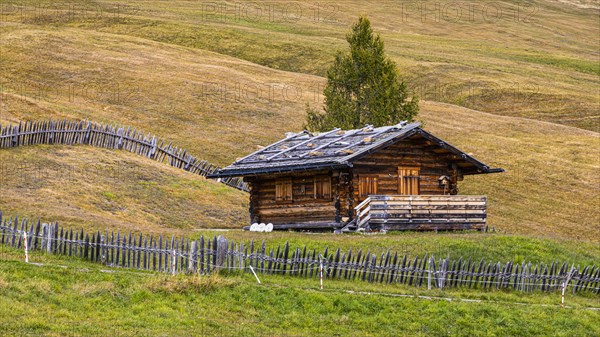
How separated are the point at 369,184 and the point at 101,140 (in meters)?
18.2

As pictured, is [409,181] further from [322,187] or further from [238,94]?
[238,94]

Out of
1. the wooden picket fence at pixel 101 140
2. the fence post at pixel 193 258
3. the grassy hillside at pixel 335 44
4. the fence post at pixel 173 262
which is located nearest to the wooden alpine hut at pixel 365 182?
the wooden picket fence at pixel 101 140

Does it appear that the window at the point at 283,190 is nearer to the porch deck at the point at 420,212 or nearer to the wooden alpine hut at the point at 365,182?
the wooden alpine hut at the point at 365,182

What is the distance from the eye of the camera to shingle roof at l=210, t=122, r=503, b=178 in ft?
131

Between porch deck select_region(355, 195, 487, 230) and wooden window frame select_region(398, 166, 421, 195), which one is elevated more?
wooden window frame select_region(398, 166, 421, 195)

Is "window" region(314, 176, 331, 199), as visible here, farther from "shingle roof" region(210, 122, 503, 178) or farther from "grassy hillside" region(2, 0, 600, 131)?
"grassy hillside" region(2, 0, 600, 131)

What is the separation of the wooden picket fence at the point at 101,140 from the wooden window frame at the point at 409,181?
13640 mm

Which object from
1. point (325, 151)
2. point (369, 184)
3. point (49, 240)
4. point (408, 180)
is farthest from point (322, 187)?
point (49, 240)

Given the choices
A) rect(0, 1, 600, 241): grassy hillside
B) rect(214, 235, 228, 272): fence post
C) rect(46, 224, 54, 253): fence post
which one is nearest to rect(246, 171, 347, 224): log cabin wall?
rect(0, 1, 600, 241): grassy hillside

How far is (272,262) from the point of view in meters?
28.7

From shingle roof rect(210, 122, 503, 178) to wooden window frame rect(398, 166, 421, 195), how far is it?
1793 mm

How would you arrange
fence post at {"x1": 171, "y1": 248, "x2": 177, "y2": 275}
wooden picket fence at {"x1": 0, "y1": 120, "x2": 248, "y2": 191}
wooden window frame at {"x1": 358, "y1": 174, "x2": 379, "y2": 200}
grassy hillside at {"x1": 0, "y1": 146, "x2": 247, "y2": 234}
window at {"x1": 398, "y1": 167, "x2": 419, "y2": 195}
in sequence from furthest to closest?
wooden picket fence at {"x1": 0, "y1": 120, "x2": 248, "y2": 191}, window at {"x1": 398, "y1": 167, "x2": 419, "y2": 195}, wooden window frame at {"x1": 358, "y1": 174, "x2": 379, "y2": 200}, grassy hillside at {"x1": 0, "y1": 146, "x2": 247, "y2": 234}, fence post at {"x1": 171, "y1": 248, "x2": 177, "y2": 275}

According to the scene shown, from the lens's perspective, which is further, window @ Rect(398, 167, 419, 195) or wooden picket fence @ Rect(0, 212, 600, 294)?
window @ Rect(398, 167, 419, 195)

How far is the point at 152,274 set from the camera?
2609 centimetres
